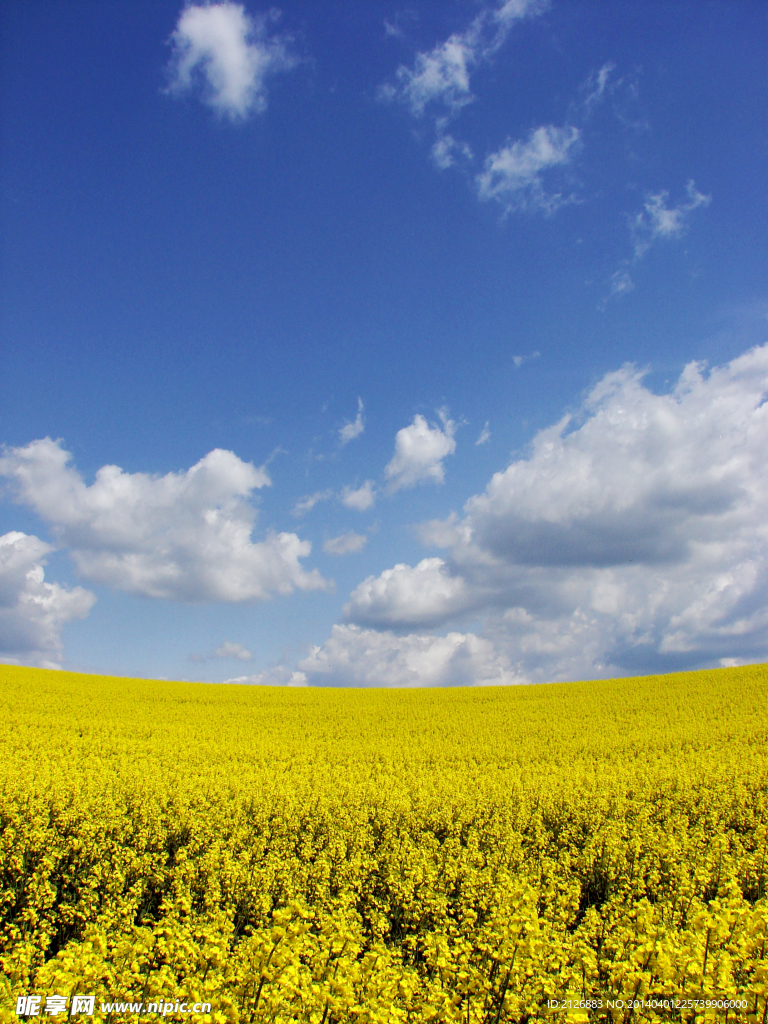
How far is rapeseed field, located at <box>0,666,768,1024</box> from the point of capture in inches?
206

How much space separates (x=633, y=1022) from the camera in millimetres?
5109

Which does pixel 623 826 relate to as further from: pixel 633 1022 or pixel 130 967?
pixel 130 967

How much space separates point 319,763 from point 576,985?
48.7 ft

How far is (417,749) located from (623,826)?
12.2 metres

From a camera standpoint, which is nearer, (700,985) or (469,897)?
(700,985)

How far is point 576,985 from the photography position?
18.6 feet

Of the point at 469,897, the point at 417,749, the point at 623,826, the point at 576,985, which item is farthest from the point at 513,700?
the point at 576,985

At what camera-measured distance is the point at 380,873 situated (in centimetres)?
1001

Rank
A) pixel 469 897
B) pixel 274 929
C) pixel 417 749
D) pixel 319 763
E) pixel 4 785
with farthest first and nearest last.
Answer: pixel 417 749 → pixel 319 763 → pixel 4 785 → pixel 469 897 → pixel 274 929

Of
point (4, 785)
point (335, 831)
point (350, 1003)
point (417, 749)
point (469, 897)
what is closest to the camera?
point (350, 1003)

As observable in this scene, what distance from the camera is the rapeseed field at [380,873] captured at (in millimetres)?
5227

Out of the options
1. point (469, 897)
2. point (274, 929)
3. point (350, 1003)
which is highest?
point (274, 929)

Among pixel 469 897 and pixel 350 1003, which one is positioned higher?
pixel 350 1003

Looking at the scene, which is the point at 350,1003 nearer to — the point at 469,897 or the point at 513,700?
the point at 469,897
